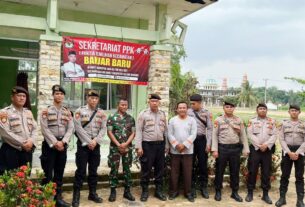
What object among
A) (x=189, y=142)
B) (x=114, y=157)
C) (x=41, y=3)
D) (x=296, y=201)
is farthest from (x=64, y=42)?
(x=296, y=201)

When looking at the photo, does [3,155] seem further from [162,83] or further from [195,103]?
[162,83]

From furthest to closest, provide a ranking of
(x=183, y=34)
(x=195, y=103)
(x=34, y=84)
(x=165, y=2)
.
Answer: (x=34, y=84), (x=183, y=34), (x=165, y=2), (x=195, y=103)

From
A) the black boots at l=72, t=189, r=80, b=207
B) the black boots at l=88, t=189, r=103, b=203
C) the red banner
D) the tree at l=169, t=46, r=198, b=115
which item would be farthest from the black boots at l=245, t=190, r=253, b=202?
the tree at l=169, t=46, r=198, b=115

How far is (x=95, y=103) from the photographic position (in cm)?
512

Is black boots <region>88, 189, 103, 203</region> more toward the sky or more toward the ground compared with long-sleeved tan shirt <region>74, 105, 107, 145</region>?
more toward the ground

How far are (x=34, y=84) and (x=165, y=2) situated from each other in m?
4.18

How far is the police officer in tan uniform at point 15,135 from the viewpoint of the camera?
4441 millimetres

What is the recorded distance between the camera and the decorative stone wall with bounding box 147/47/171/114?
7812 millimetres

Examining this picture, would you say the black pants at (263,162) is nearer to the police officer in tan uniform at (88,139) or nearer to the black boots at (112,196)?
the black boots at (112,196)

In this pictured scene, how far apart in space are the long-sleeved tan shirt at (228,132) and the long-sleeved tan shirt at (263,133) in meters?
0.14

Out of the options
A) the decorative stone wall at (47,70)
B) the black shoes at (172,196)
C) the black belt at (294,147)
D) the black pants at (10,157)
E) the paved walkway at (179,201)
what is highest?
the decorative stone wall at (47,70)

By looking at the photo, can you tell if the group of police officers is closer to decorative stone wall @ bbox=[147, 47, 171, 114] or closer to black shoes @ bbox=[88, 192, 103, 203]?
black shoes @ bbox=[88, 192, 103, 203]

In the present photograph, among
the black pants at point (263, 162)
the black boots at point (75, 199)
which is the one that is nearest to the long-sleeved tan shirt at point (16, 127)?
the black boots at point (75, 199)

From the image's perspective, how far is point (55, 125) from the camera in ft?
15.7
